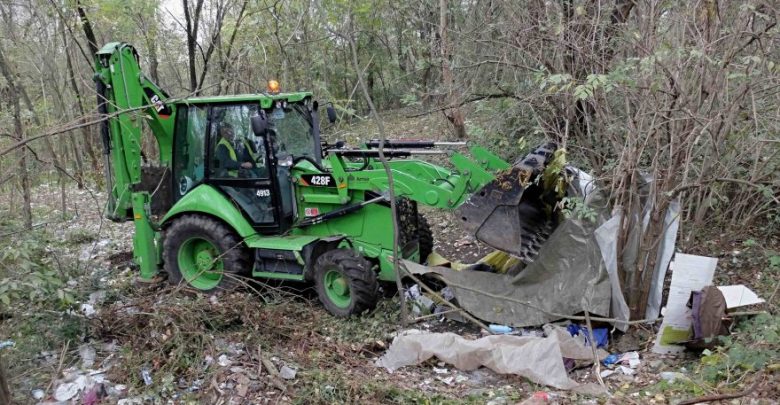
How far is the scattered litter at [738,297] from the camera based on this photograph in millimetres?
4434

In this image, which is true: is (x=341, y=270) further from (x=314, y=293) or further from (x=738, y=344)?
(x=738, y=344)

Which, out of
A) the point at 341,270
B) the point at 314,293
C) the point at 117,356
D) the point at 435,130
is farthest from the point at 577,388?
the point at 435,130

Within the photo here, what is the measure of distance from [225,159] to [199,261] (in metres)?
1.20

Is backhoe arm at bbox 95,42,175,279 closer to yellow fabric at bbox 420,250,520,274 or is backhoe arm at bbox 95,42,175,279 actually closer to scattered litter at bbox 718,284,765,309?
yellow fabric at bbox 420,250,520,274

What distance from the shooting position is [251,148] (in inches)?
233

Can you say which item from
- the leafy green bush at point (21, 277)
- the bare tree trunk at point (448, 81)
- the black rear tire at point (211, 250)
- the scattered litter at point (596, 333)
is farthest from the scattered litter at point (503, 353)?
the bare tree trunk at point (448, 81)

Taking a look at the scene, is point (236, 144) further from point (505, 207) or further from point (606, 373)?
point (606, 373)

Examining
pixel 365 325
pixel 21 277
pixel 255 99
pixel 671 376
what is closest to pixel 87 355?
pixel 21 277

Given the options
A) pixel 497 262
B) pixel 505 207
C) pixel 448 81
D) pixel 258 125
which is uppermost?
pixel 448 81

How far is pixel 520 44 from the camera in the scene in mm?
6730

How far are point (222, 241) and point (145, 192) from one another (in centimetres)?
114

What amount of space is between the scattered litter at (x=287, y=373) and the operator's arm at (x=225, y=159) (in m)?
2.43

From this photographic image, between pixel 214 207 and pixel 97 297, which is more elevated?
pixel 214 207

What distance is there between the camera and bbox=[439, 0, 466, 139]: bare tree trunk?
886cm
